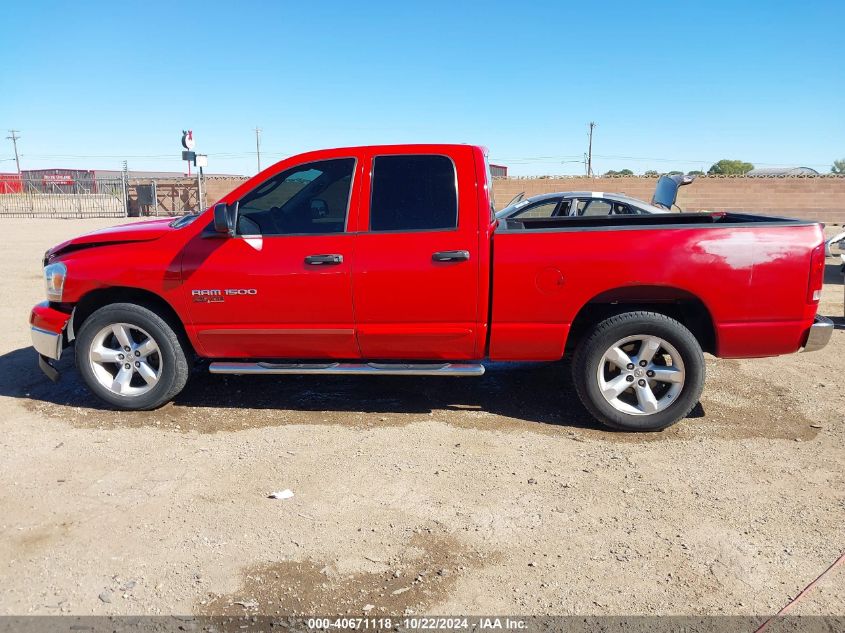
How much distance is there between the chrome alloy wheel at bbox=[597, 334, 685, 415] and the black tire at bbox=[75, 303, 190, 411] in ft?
10.1

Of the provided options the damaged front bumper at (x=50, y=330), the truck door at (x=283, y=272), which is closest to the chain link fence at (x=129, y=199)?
the damaged front bumper at (x=50, y=330)

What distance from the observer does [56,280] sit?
4949 mm

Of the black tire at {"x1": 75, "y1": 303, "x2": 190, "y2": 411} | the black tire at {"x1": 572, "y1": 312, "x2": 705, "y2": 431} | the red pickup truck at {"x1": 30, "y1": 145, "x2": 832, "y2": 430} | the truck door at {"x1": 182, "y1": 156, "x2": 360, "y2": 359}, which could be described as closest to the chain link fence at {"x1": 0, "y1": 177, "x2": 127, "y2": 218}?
the black tire at {"x1": 75, "y1": 303, "x2": 190, "y2": 411}

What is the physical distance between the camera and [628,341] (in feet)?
15.0

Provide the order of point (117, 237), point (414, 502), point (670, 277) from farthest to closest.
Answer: point (117, 237)
point (670, 277)
point (414, 502)

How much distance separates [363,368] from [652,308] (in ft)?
7.03

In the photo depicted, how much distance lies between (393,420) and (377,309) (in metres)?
0.86

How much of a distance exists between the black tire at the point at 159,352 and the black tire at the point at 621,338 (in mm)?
2903

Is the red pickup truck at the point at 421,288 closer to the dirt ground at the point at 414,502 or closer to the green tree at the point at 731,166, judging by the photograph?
the dirt ground at the point at 414,502

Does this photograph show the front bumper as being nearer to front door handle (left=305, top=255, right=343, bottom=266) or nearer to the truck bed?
the truck bed

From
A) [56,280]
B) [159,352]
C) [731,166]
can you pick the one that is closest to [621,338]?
[159,352]

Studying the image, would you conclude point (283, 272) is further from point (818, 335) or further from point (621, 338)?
point (818, 335)

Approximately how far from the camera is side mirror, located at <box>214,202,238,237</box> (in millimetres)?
4469

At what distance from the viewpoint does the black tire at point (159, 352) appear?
15.9ft
